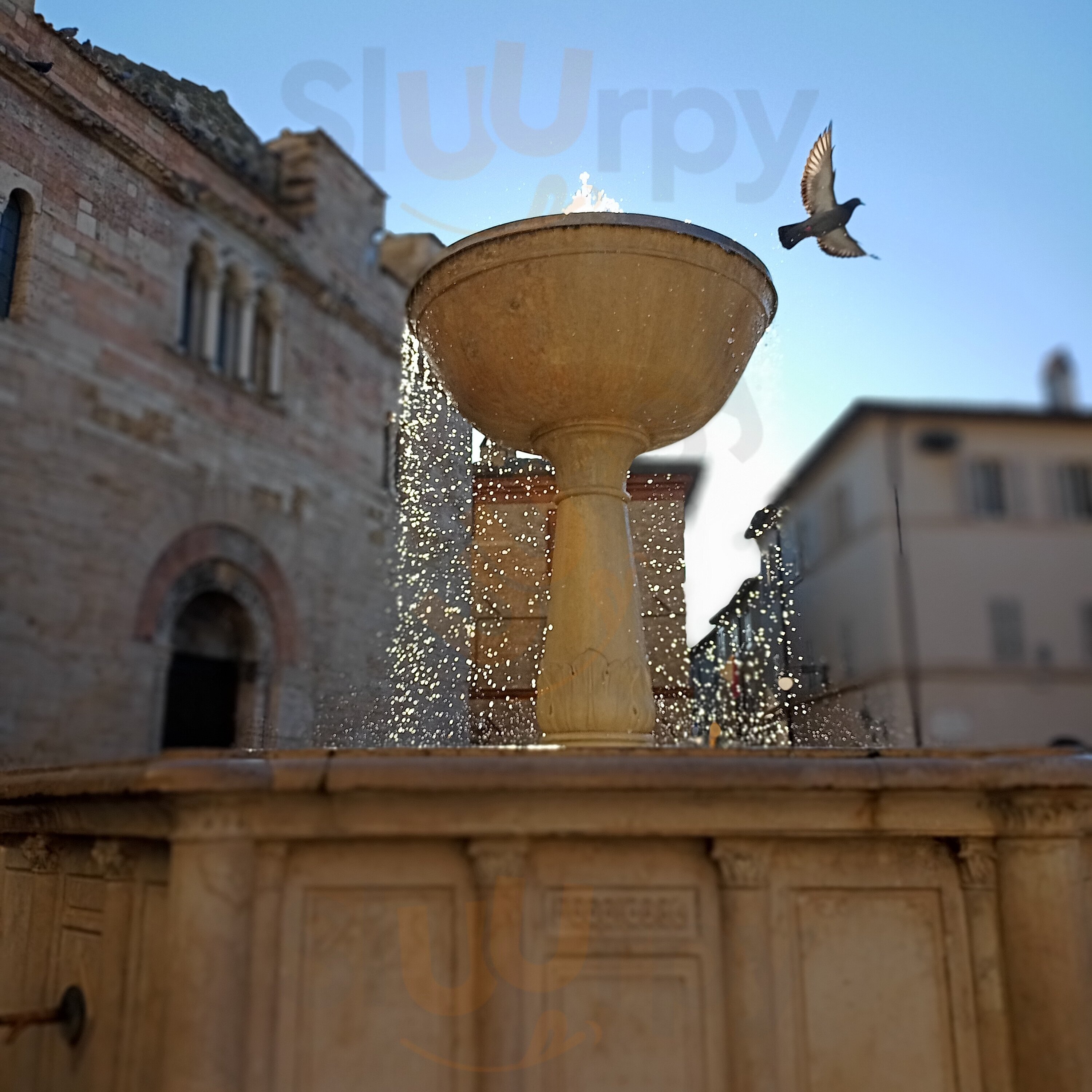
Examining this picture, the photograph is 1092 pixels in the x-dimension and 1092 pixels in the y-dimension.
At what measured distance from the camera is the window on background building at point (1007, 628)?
20.0 meters

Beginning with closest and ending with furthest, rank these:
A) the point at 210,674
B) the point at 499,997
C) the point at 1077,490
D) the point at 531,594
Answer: the point at 499,997 → the point at 531,594 → the point at 210,674 → the point at 1077,490

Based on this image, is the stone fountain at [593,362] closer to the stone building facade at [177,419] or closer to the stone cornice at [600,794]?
the stone cornice at [600,794]

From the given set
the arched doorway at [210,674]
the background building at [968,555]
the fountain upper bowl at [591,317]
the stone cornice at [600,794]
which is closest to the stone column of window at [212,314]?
the arched doorway at [210,674]

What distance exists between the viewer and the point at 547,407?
3.13m

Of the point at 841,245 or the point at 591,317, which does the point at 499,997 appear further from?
the point at 841,245

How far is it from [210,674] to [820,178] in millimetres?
7077

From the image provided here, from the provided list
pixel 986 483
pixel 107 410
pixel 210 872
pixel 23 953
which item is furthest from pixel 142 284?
pixel 986 483

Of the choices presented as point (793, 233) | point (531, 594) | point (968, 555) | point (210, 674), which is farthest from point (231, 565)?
point (968, 555)

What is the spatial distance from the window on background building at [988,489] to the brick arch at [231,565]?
15813 mm

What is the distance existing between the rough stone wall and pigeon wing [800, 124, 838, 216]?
1256 mm

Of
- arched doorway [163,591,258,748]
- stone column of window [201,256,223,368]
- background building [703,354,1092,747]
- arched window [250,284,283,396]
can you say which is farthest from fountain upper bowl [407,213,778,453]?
background building [703,354,1092,747]

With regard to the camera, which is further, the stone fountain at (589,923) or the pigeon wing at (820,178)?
the pigeon wing at (820,178)

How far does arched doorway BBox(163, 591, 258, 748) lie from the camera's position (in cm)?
886

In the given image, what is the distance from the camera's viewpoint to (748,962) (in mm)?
1852
